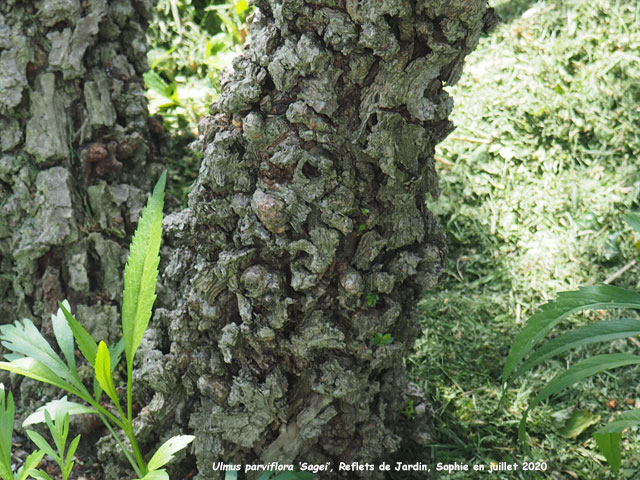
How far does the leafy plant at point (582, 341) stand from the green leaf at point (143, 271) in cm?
76

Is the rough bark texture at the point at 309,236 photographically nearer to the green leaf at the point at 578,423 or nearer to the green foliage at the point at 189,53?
the green leaf at the point at 578,423

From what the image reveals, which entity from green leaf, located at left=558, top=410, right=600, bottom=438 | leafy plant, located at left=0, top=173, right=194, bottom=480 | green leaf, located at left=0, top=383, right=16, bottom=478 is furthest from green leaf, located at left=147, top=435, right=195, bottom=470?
green leaf, located at left=558, top=410, right=600, bottom=438

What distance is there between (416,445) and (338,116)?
0.95 m

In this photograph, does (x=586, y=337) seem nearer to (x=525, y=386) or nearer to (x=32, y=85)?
(x=525, y=386)

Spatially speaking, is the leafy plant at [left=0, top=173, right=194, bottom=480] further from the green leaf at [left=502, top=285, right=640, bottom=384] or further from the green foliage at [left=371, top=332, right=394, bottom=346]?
the green leaf at [left=502, top=285, right=640, bottom=384]

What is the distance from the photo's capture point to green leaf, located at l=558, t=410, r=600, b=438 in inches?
72.2

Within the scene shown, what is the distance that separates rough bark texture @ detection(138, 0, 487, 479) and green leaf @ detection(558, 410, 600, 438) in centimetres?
48

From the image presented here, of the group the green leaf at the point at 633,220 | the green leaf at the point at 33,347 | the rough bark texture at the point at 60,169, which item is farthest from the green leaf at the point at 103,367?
the green leaf at the point at 633,220

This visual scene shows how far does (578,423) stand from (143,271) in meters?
1.23

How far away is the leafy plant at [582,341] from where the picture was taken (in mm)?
1380

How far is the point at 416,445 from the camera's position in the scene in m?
1.84

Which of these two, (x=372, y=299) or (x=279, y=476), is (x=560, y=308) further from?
(x=279, y=476)

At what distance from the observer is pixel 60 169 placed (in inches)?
75.9

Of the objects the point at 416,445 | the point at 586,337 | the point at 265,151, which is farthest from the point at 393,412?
the point at 265,151
